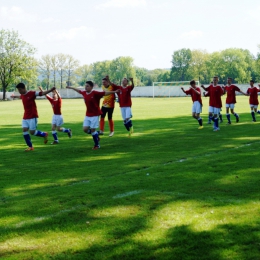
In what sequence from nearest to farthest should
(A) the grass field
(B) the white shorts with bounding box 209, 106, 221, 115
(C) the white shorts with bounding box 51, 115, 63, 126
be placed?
(A) the grass field < (C) the white shorts with bounding box 51, 115, 63, 126 < (B) the white shorts with bounding box 209, 106, 221, 115

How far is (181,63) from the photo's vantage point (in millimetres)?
152750

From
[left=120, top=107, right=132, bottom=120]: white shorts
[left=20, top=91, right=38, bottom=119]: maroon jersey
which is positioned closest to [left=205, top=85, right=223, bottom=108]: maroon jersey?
[left=120, top=107, right=132, bottom=120]: white shorts

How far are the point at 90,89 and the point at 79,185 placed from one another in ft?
21.0

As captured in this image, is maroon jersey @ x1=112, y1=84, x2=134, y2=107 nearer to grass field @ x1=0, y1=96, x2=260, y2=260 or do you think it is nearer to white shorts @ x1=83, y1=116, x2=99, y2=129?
white shorts @ x1=83, y1=116, x2=99, y2=129

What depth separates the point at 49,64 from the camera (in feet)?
471

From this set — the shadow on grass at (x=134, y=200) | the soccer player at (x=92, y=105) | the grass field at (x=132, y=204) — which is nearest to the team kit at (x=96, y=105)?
the soccer player at (x=92, y=105)

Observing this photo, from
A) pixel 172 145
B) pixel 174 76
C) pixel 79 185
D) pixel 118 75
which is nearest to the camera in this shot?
pixel 79 185

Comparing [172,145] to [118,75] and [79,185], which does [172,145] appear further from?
[118,75]

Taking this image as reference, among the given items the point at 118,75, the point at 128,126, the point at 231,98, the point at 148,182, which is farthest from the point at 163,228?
the point at 118,75

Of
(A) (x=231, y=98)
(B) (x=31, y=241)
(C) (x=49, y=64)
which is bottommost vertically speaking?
(B) (x=31, y=241)

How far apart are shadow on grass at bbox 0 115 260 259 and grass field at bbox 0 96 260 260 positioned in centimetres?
1

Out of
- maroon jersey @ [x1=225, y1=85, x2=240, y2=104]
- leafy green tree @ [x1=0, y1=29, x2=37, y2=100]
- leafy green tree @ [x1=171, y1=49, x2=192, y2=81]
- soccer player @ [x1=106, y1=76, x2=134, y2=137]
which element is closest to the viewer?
soccer player @ [x1=106, y1=76, x2=134, y2=137]

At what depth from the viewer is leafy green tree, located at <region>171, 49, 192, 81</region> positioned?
152 meters

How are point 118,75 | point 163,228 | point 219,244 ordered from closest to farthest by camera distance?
1. point 219,244
2. point 163,228
3. point 118,75
